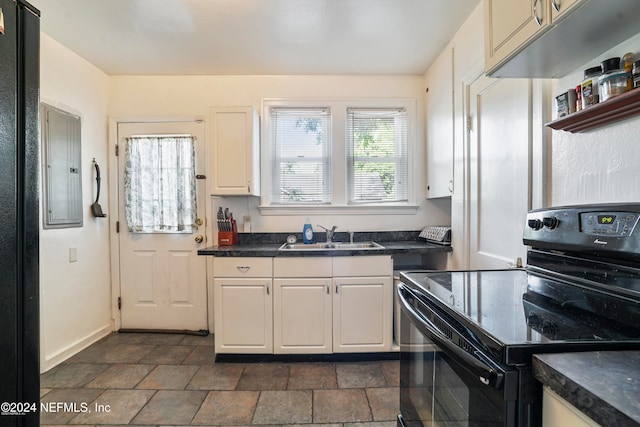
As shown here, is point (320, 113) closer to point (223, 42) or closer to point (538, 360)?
point (223, 42)

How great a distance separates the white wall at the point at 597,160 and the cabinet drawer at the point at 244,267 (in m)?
1.78

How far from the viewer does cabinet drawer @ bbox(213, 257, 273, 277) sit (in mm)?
2283

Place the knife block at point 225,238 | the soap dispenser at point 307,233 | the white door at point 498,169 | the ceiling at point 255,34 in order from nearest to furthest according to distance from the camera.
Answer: the white door at point 498,169 → the ceiling at point 255,34 → the knife block at point 225,238 → the soap dispenser at point 307,233

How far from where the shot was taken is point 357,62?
8.59 ft

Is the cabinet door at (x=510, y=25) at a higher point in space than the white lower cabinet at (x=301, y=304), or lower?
higher

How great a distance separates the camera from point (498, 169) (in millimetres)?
1698

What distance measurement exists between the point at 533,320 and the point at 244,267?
1.87 metres

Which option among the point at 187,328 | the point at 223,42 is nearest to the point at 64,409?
the point at 187,328

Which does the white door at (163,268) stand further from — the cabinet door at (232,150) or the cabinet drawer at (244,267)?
the cabinet drawer at (244,267)

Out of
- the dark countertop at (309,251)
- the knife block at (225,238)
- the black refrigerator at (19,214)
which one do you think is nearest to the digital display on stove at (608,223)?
the dark countertop at (309,251)

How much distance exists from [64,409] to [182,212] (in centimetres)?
159

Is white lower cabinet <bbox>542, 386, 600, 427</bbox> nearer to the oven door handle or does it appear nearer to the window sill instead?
the oven door handle

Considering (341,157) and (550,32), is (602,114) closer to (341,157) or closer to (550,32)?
(550,32)

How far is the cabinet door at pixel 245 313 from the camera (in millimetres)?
2283
